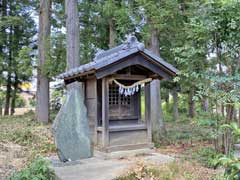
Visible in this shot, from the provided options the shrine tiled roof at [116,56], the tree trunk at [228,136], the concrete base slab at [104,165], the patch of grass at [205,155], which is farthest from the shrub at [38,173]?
the tree trunk at [228,136]

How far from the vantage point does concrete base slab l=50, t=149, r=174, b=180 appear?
4.74 m

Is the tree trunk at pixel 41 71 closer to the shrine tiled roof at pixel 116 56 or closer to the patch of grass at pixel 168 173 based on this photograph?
the shrine tiled roof at pixel 116 56

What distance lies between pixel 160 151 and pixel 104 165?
1953 mm

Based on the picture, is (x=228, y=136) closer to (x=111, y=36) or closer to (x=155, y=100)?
(x=155, y=100)

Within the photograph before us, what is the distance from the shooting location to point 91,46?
477 inches

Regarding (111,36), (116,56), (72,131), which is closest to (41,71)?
(111,36)

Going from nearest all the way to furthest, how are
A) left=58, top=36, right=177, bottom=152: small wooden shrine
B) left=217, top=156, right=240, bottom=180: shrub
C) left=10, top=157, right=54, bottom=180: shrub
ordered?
left=217, top=156, right=240, bottom=180: shrub → left=10, top=157, right=54, bottom=180: shrub → left=58, top=36, right=177, bottom=152: small wooden shrine

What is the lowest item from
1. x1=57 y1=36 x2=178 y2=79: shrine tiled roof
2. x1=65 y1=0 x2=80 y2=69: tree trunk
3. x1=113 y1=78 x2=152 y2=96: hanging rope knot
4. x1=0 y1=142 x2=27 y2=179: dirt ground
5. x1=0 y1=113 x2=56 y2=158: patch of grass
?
x1=0 y1=142 x2=27 y2=179: dirt ground

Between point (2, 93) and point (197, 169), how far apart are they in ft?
57.2

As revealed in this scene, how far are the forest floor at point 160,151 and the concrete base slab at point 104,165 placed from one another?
37cm

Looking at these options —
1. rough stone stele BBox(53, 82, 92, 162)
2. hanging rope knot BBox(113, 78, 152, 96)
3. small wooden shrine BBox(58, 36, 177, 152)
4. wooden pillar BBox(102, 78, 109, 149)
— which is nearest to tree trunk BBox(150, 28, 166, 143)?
small wooden shrine BBox(58, 36, 177, 152)

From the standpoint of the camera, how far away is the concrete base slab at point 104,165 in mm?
4742

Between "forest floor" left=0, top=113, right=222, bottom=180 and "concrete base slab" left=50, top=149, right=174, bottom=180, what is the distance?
1.23ft

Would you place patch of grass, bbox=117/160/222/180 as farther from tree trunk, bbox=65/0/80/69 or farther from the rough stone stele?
tree trunk, bbox=65/0/80/69
